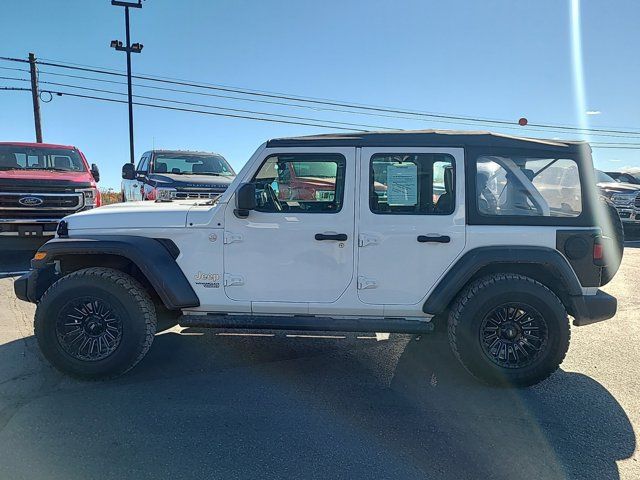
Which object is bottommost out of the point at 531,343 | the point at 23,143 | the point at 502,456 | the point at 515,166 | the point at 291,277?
the point at 502,456

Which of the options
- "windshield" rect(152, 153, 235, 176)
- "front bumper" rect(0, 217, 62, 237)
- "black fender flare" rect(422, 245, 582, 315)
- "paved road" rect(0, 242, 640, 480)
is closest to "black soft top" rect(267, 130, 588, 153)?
"black fender flare" rect(422, 245, 582, 315)

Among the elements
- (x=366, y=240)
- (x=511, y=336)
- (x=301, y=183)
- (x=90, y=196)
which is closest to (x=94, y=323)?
(x=301, y=183)

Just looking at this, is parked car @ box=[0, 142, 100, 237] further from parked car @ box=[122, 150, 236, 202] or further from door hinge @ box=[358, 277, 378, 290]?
door hinge @ box=[358, 277, 378, 290]

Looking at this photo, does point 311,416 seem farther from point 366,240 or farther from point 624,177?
point 624,177

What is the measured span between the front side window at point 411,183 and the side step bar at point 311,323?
885 mm

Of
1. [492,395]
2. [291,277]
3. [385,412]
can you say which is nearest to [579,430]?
[492,395]

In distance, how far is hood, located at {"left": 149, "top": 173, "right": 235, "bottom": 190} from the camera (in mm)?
7902

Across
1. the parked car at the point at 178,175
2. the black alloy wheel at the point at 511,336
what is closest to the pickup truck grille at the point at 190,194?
the parked car at the point at 178,175

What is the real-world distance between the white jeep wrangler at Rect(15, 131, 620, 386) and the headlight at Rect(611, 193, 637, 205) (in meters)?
9.83

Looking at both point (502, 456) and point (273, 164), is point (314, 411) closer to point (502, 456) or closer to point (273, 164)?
point (502, 456)

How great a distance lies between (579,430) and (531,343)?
0.72 meters

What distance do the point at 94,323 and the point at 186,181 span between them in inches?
185

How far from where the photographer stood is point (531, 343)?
359 cm

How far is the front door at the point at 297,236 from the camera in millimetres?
3607
